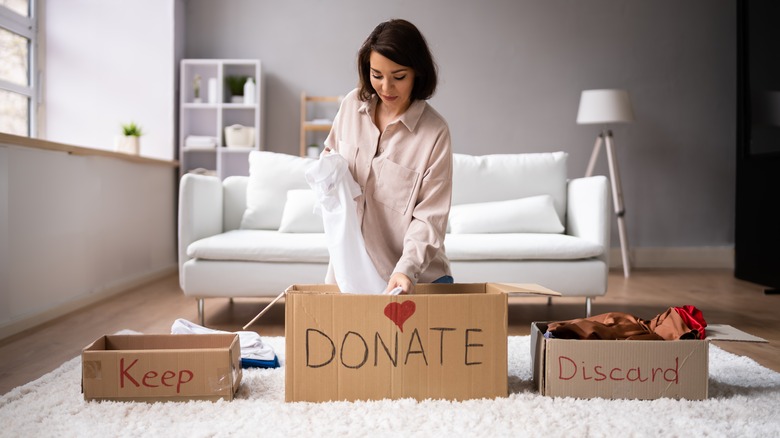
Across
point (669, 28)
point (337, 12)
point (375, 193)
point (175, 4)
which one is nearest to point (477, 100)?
point (337, 12)

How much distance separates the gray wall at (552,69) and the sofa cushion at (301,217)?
2.23 metres

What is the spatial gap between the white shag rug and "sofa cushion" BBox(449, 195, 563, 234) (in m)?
1.55

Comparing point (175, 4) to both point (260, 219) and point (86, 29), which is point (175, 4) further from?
point (260, 219)

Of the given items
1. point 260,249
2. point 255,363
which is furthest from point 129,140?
point 255,363

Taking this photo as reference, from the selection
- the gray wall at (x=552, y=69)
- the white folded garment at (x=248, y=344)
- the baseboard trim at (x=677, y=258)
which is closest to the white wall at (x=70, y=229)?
the white folded garment at (x=248, y=344)

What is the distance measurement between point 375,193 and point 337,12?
13.3 feet

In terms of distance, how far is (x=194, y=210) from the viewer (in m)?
3.10

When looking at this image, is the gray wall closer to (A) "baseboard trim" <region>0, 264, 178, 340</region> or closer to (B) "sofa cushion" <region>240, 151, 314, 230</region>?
(A) "baseboard trim" <region>0, 264, 178, 340</region>

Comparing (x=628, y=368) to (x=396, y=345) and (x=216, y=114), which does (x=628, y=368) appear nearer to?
(x=396, y=345)

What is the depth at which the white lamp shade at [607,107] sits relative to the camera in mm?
5059

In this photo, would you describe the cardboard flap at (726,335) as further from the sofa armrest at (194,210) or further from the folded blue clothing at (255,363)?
the sofa armrest at (194,210)

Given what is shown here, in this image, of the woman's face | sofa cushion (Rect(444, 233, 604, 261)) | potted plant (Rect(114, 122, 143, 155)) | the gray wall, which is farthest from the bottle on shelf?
the woman's face

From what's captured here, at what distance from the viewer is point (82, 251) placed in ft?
11.6

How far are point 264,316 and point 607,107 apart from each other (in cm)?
308
